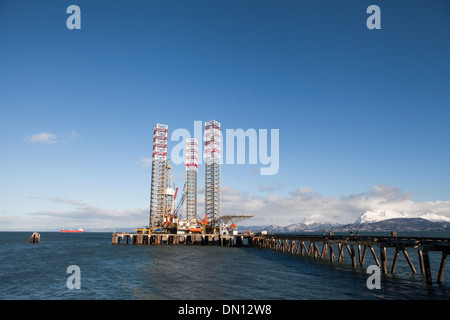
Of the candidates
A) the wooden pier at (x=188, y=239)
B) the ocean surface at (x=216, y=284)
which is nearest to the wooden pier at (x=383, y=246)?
the ocean surface at (x=216, y=284)

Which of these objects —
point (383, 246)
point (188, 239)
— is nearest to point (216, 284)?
point (383, 246)

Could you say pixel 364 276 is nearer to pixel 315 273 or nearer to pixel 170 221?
pixel 315 273

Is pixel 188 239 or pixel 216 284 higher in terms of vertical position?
pixel 216 284

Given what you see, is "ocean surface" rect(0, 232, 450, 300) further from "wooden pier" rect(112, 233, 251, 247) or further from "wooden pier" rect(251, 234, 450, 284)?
"wooden pier" rect(112, 233, 251, 247)

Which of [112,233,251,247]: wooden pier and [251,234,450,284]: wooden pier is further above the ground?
[251,234,450,284]: wooden pier

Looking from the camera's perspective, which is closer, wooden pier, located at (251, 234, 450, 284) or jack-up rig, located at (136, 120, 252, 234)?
wooden pier, located at (251, 234, 450, 284)

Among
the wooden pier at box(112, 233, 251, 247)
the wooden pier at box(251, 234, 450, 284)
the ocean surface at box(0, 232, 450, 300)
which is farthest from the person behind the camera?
the wooden pier at box(112, 233, 251, 247)

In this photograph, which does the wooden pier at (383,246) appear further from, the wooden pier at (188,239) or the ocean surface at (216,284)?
the wooden pier at (188,239)

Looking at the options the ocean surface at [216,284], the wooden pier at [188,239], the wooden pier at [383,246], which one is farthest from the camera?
the wooden pier at [188,239]

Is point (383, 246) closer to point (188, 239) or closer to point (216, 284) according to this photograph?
point (216, 284)

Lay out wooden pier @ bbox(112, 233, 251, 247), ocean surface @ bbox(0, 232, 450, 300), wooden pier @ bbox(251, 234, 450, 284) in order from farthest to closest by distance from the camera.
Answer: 1. wooden pier @ bbox(112, 233, 251, 247)
2. wooden pier @ bbox(251, 234, 450, 284)
3. ocean surface @ bbox(0, 232, 450, 300)

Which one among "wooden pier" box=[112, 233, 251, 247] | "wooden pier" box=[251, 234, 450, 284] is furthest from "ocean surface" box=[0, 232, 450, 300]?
"wooden pier" box=[112, 233, 251, 247]

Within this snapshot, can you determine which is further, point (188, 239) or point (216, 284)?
point (188, 239)

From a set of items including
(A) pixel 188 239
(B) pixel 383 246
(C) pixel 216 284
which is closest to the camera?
(C) pixel 216 284
